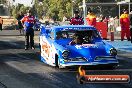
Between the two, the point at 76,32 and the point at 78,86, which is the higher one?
the point at 76,32

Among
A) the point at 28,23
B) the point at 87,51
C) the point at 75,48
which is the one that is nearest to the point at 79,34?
the point at 75,48

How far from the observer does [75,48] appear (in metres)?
13.1

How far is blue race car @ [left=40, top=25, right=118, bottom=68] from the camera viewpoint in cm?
1278

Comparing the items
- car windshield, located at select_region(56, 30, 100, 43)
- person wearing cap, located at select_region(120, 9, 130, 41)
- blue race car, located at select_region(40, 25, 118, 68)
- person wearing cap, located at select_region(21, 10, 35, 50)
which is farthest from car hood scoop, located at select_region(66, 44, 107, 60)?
person wearing cap, located at select_region(120, 9, 130, 41)

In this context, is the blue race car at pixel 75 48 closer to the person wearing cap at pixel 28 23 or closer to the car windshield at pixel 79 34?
the car windshield at pixel 79 34

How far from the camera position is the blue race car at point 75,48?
1278 centimetres

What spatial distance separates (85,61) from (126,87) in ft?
10.7

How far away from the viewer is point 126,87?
378 inches

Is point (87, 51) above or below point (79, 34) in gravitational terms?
below

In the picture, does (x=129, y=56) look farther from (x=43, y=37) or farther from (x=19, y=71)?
(x=19, y=71)

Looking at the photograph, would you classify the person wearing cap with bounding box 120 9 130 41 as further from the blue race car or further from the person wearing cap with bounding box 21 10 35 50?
the blue race car

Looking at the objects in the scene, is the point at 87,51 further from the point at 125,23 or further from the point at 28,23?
the point at 125,23

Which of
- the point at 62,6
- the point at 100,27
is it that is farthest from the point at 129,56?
the point at 62,6

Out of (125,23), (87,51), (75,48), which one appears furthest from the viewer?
(125,23)
